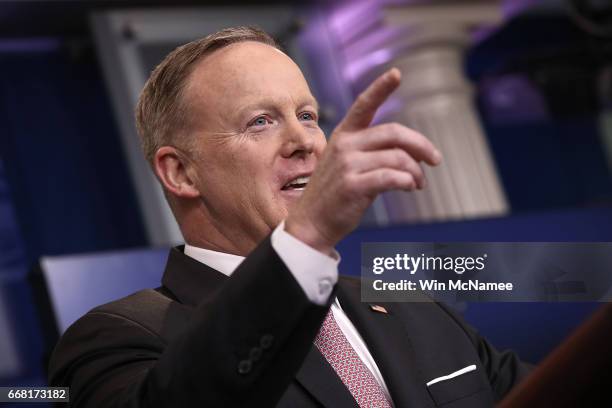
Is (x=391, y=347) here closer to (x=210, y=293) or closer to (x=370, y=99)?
(x=210, y=293)

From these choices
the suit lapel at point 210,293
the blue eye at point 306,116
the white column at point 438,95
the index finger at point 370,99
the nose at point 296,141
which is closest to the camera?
the index finger at point 370,99

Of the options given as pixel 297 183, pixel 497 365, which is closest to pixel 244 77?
pixel 297 183

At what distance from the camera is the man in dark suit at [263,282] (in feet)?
2.91

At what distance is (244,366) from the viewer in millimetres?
912

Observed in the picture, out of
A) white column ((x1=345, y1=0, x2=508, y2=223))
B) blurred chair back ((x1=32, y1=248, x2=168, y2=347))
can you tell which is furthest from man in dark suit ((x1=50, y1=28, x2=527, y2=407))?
white column ((x1=345, y1=0, x2=508, y2=223))

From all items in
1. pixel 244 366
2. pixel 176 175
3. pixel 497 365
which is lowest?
pixel 497 365

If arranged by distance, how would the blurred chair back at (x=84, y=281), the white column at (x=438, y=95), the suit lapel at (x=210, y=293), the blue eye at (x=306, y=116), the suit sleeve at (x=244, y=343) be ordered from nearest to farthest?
the suit sleeve at (x=244, y=343) < the suit lapel at (x=210, y=293) < the blue eye at (x=306, y=116) < the blurred chair back at (x=84, y=281) < the white column at (x=438, y=95)

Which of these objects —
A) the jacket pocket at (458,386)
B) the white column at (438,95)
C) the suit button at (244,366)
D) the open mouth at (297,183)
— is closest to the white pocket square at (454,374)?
the jacket pocket at (458,386)

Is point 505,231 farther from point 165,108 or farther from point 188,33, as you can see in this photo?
point 188,33

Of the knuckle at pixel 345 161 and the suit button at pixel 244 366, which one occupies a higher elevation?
the knuckle at pixel 345 161

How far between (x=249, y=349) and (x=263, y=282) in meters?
0.07

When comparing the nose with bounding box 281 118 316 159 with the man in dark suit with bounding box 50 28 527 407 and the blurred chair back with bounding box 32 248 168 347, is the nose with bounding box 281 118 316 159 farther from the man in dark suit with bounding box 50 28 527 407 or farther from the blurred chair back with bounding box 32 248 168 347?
the blurred chair back with bounding box 32 248 168 347

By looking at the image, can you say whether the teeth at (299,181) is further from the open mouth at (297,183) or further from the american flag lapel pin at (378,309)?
the american flag lapel pin at (378,309)

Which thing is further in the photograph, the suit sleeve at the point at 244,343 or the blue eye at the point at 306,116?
the blue eye at the point at 306,116
